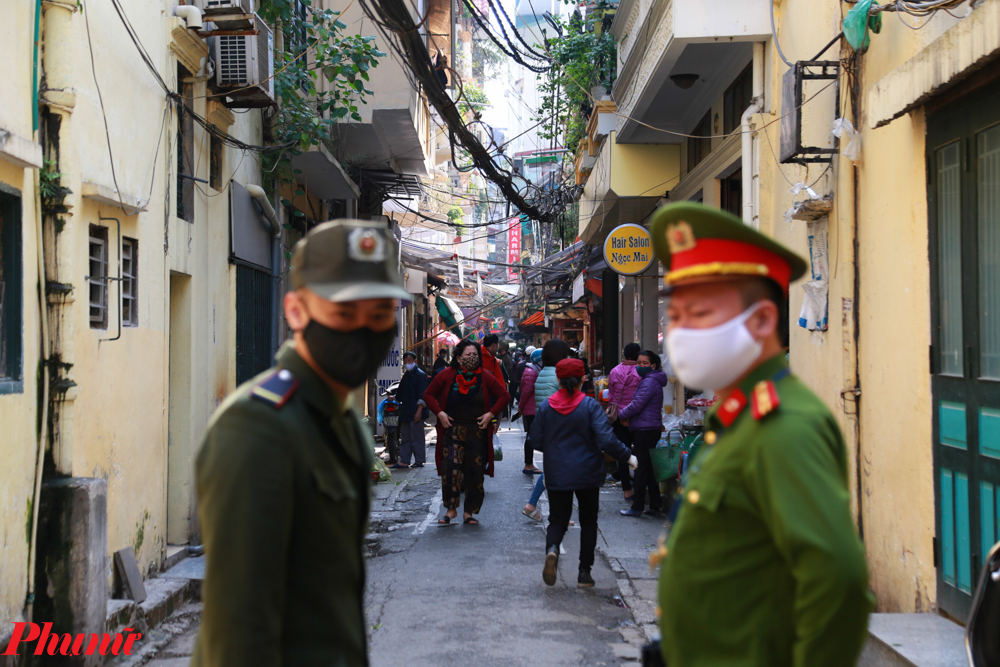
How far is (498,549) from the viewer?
26.1 ft

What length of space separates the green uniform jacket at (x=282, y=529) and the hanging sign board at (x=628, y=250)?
11078 mm

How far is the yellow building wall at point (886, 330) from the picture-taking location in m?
5.14

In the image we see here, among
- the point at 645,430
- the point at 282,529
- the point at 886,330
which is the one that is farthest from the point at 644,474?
the point at 282,529

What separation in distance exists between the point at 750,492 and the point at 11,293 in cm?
449

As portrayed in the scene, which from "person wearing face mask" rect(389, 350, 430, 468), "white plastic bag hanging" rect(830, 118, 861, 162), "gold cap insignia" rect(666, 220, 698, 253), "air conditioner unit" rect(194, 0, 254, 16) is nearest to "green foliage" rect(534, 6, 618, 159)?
"person wearing face mask" rect(389, 350, 430, 468)

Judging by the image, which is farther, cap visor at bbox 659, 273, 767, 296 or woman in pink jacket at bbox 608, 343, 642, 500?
woman in pink jacket at bbox 608, 343, 642, 500

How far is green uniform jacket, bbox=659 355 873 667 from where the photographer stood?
1691 millimetres

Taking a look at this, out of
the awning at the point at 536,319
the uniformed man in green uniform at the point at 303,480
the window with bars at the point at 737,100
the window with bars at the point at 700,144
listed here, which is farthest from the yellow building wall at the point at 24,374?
the awning at the point at 536,319

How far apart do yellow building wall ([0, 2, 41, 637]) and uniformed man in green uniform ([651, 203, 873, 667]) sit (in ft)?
13.1

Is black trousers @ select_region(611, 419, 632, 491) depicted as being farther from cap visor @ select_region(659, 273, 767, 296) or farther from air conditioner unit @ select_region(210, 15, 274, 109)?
cap visor @ select_region(659, 273, 767, 296)

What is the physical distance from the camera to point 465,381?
367 inches

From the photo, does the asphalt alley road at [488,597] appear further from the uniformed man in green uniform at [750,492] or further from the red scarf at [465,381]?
the uniformed man in green uniform at [750,492]

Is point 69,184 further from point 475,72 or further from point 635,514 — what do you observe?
point 475,72

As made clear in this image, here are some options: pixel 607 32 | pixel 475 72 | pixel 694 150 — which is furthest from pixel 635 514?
pixel 475 72
